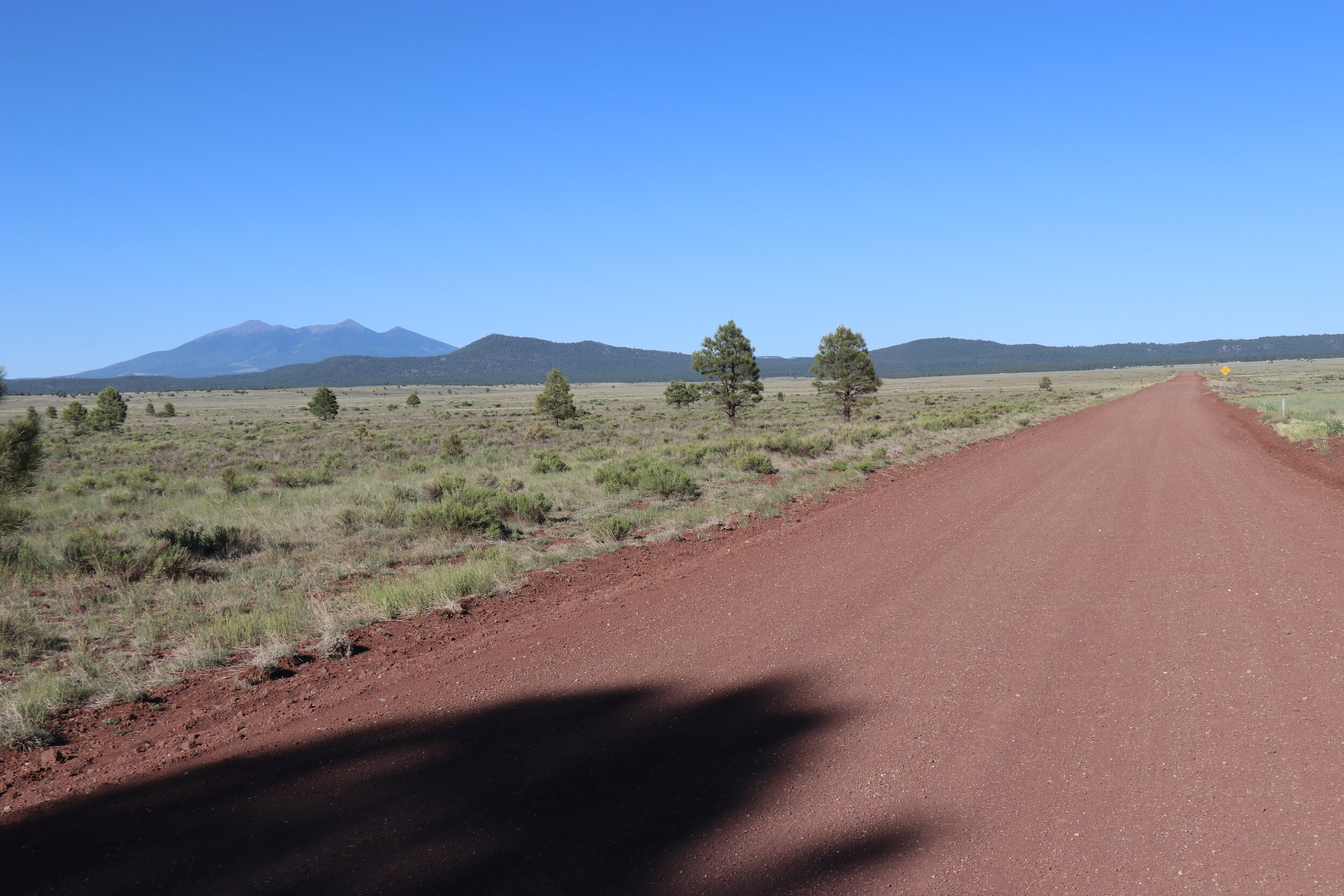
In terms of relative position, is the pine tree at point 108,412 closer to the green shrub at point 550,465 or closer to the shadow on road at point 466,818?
the green shrub at point 550,465

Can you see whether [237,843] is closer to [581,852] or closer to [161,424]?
[581,852]

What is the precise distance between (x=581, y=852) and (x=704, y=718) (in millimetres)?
1549

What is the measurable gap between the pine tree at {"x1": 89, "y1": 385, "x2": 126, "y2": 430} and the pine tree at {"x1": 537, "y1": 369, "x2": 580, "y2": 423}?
→ 2612 cm

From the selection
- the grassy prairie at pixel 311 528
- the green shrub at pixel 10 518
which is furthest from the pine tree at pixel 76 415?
the green shrub at pixel 10 518

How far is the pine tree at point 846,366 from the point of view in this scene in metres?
43.7

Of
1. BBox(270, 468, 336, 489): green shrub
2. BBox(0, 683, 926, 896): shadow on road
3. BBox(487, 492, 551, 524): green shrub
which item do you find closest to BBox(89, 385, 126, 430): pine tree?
BBox(270, 468, 336, 489): green shrub

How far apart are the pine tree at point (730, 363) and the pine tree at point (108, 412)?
36.2 meters

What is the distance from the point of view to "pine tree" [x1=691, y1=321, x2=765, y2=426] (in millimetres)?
39219

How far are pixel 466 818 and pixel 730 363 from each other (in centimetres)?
3609

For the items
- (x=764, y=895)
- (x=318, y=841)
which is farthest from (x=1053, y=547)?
(x=318, y=841)

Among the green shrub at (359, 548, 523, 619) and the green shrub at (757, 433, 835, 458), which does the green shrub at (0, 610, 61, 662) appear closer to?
the green shrub at (359, 548, 523, 619)

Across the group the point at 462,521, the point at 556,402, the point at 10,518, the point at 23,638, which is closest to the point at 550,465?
the point at 462,521

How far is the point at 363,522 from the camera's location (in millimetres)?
13242

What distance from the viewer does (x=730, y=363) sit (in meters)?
39.2
